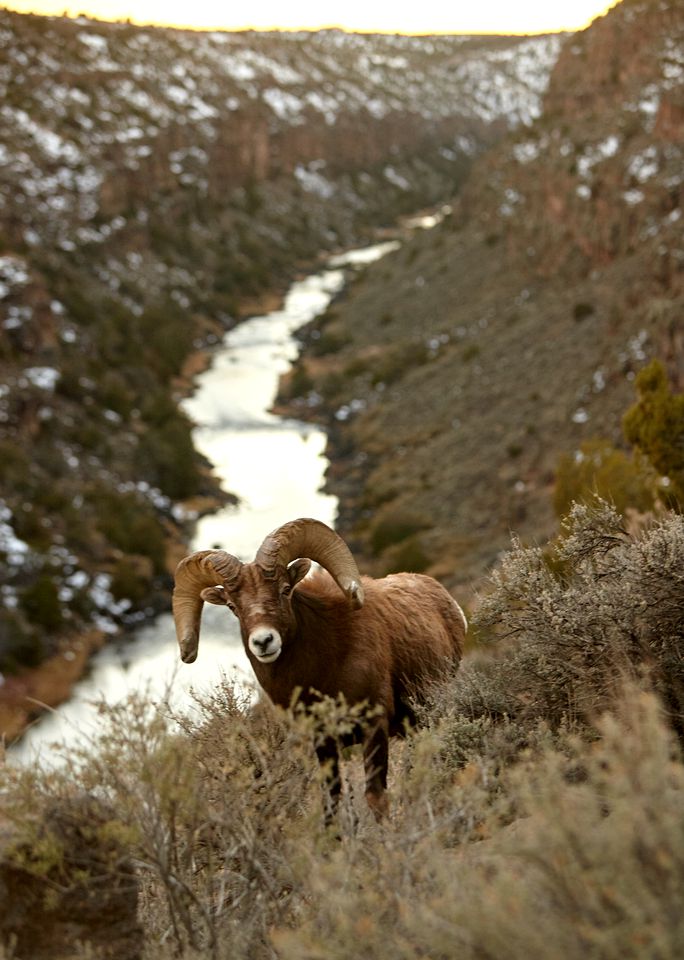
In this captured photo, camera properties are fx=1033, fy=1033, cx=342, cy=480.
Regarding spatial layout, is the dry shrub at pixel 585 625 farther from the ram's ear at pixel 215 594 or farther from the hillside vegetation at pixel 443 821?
the ram's ear at pixel 215 594

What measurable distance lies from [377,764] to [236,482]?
32.1m

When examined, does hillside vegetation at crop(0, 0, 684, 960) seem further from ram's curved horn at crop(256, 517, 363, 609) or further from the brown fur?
ram's curved horn at crop(256, 517, 363, 609)

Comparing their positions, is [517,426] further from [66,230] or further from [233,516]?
[66,230]

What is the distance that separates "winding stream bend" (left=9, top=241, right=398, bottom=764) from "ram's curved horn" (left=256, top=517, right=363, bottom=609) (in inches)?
312

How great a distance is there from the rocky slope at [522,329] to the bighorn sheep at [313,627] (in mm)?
14284

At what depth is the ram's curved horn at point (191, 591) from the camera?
251 inches

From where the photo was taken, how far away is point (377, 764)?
260 inches

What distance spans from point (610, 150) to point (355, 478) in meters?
16.9

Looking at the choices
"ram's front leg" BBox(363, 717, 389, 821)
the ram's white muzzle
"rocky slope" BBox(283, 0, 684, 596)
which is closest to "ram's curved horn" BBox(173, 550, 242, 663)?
the ram's white muzzle

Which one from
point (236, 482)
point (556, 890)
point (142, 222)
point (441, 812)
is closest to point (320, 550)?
point (441, 812)

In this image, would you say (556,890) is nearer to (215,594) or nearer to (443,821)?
(443,821)

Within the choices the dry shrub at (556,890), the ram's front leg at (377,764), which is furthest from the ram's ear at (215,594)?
the dry shrub at (556,890)

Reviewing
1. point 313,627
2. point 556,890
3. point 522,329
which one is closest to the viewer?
point 556,890

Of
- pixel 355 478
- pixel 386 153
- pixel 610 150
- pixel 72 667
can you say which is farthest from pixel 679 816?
pixel 386 153
